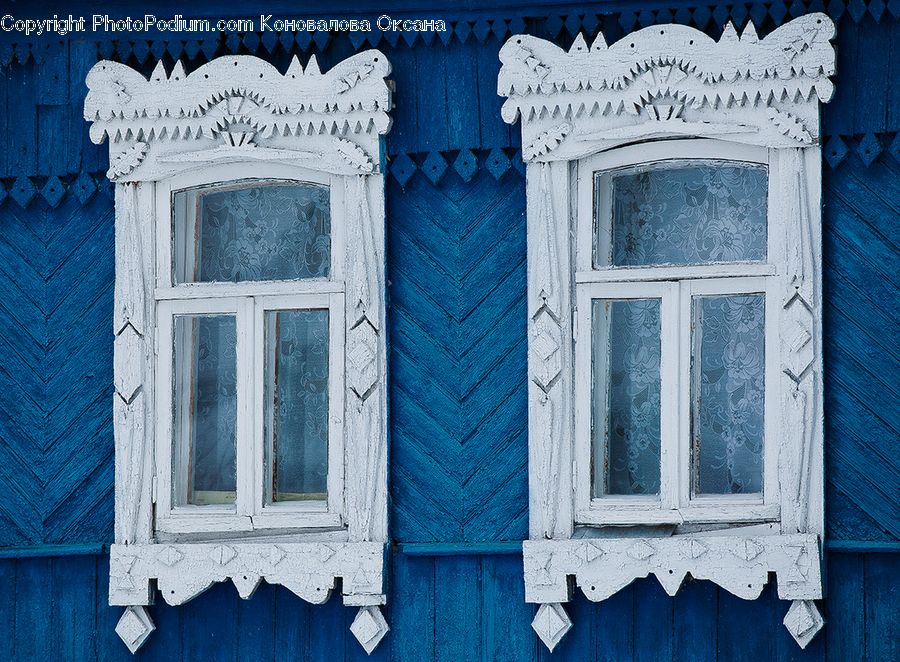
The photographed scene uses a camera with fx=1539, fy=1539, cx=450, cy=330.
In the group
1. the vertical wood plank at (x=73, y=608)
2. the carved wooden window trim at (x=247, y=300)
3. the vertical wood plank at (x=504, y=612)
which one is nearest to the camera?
the vertical wood plank at (x=504, y=612)

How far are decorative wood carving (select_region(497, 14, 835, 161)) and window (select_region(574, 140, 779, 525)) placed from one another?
3.9 inches

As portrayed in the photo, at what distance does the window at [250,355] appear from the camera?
19.7 feet

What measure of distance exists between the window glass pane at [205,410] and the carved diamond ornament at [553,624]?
135 centimetres

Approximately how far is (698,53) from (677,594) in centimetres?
199

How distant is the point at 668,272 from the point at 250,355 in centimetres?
166

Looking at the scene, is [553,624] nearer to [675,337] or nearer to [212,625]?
[675,337]

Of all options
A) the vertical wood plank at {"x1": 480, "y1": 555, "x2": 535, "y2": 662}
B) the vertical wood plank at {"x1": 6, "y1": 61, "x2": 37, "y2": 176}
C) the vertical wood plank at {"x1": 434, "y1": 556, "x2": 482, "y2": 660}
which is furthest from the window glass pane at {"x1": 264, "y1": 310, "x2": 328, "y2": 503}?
the vertical wood plank at {"x1": 6, "y1": 61, "x2": 37, "y2": 176}

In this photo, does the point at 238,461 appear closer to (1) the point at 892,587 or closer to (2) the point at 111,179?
(2) the point at 111,179

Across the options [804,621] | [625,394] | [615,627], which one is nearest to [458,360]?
[625,394]

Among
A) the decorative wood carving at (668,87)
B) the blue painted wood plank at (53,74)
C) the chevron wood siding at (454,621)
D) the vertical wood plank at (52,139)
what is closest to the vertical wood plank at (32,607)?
the chevron wood siding at (454,621)

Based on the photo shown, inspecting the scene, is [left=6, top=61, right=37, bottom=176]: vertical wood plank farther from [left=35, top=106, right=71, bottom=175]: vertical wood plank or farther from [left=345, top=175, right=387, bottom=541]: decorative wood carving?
[left=345, top=175, right=387, bottom=541]: decorative wood carving

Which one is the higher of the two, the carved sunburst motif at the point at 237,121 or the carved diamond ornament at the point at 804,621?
the carved sunburst motif at the point at 237,121

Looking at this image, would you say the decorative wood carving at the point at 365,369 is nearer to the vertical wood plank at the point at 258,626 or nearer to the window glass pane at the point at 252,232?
the window glass pane at the point at 252,232

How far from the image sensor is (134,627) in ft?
19.8
